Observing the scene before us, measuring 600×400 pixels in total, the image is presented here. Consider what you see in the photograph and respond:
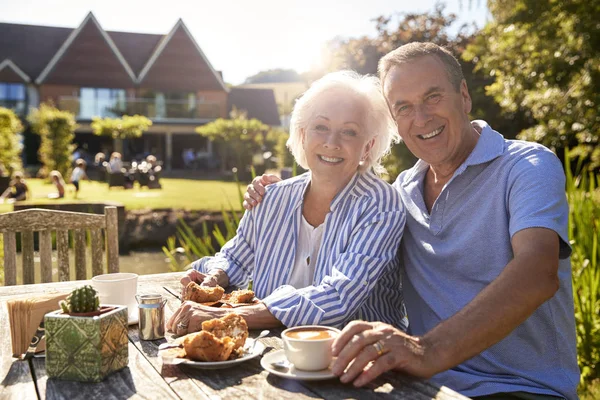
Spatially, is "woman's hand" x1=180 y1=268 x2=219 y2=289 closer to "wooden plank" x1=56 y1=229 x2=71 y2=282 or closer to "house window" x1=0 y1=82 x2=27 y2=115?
"wooden plank" x1=56 y1=229 x2=71 y2=282

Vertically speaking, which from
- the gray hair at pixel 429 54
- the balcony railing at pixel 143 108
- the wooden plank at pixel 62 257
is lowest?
the wooden plank at pixel 62 257

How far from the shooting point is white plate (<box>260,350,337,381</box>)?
147 centimetres

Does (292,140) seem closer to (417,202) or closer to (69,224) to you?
(417,202)

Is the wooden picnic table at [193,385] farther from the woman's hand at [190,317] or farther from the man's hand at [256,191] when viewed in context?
the man's hand at [256,191]

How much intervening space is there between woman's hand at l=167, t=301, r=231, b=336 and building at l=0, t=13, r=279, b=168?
99.7 feet

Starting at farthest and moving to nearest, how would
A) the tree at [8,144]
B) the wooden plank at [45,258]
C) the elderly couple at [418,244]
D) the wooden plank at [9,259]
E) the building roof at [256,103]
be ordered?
the building roof at [256,103]
the tree at [8,144]
the wooden plank at [45,258]
the wooden plank at [9,259]
the elderly couple at [418,244]

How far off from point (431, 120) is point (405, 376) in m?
1.09

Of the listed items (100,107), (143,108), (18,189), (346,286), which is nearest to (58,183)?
(18,189)

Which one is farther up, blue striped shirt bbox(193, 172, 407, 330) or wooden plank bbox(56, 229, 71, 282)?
blue striped shirt bbox(193, 172, 407, 330)

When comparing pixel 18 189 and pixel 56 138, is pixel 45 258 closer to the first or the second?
pixel 18 189

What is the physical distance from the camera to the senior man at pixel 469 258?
1593mm

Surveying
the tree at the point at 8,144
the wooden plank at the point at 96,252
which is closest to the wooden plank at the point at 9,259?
the wooden plank at the point at 96,252

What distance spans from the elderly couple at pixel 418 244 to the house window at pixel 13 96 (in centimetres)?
3275

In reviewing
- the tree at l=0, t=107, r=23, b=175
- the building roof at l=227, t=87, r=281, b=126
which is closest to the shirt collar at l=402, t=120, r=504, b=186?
the tree at l=0, t=107, r=23, b=175
